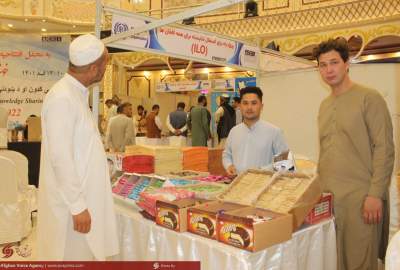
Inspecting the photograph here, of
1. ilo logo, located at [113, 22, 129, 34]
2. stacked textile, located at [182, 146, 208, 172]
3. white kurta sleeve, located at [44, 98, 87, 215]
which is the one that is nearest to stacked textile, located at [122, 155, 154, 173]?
stacked textile, located at [182, 146, 208, 172]

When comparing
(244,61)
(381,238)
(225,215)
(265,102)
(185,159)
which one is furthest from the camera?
(265,102)

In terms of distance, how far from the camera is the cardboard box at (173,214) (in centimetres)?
181

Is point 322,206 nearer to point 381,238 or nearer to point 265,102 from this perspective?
point 381,238

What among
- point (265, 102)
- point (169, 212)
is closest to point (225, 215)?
point (169, 212)

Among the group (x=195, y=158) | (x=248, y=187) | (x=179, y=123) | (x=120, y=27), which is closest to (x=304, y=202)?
(x=248, y=187)

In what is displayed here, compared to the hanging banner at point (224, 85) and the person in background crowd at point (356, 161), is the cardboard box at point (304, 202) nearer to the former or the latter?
the person in background crowd at point (356, 161)

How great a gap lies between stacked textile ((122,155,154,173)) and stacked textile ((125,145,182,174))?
9cm

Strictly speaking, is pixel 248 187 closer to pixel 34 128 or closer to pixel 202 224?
pixel 202 224

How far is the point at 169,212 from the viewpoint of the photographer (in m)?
1.88

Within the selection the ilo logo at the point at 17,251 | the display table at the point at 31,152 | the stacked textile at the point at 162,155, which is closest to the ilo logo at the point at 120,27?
the stacked textile at the point at 162,155

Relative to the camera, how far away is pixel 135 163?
2973 millimetres

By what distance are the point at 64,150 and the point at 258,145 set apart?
1.52m

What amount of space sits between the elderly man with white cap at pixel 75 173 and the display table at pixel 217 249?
0.77 ft

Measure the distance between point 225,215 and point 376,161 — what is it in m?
0.89
